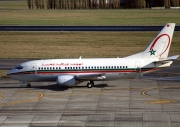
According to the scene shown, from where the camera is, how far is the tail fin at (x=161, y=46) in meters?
58.3

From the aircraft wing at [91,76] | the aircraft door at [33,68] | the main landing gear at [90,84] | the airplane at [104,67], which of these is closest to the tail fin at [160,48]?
the airplane at [104,67]

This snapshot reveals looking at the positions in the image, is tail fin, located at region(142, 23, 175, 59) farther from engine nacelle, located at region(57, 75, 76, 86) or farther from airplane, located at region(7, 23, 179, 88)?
engine nacelle, located at region(57, 75, 76, 86)

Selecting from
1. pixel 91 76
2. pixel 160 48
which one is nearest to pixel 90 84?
pixel 91 76

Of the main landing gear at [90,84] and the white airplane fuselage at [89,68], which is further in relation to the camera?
the main landing gear at [90,84]

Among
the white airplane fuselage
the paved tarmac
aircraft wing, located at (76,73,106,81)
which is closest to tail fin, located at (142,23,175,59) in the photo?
the white airplane fuselage

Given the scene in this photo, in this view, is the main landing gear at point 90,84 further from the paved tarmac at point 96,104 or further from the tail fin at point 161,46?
the tail fin at point 161,46

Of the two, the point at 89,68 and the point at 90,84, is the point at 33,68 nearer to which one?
the point at 89,68

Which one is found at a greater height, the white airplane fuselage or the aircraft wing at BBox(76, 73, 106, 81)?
the white airplane fuselage

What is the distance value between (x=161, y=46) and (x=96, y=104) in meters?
12.4

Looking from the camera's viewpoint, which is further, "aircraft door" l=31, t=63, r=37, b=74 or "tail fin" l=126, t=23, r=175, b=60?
"aircraft door" l=31, t=63, r=37, b=74

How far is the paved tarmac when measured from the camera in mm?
43906

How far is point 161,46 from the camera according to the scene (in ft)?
192

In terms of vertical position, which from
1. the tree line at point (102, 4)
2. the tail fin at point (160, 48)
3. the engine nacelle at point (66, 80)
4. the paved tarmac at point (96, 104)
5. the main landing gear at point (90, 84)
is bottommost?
the paved tarmac at point (96, 104)

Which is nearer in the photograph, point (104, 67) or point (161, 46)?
point (104, 67)
